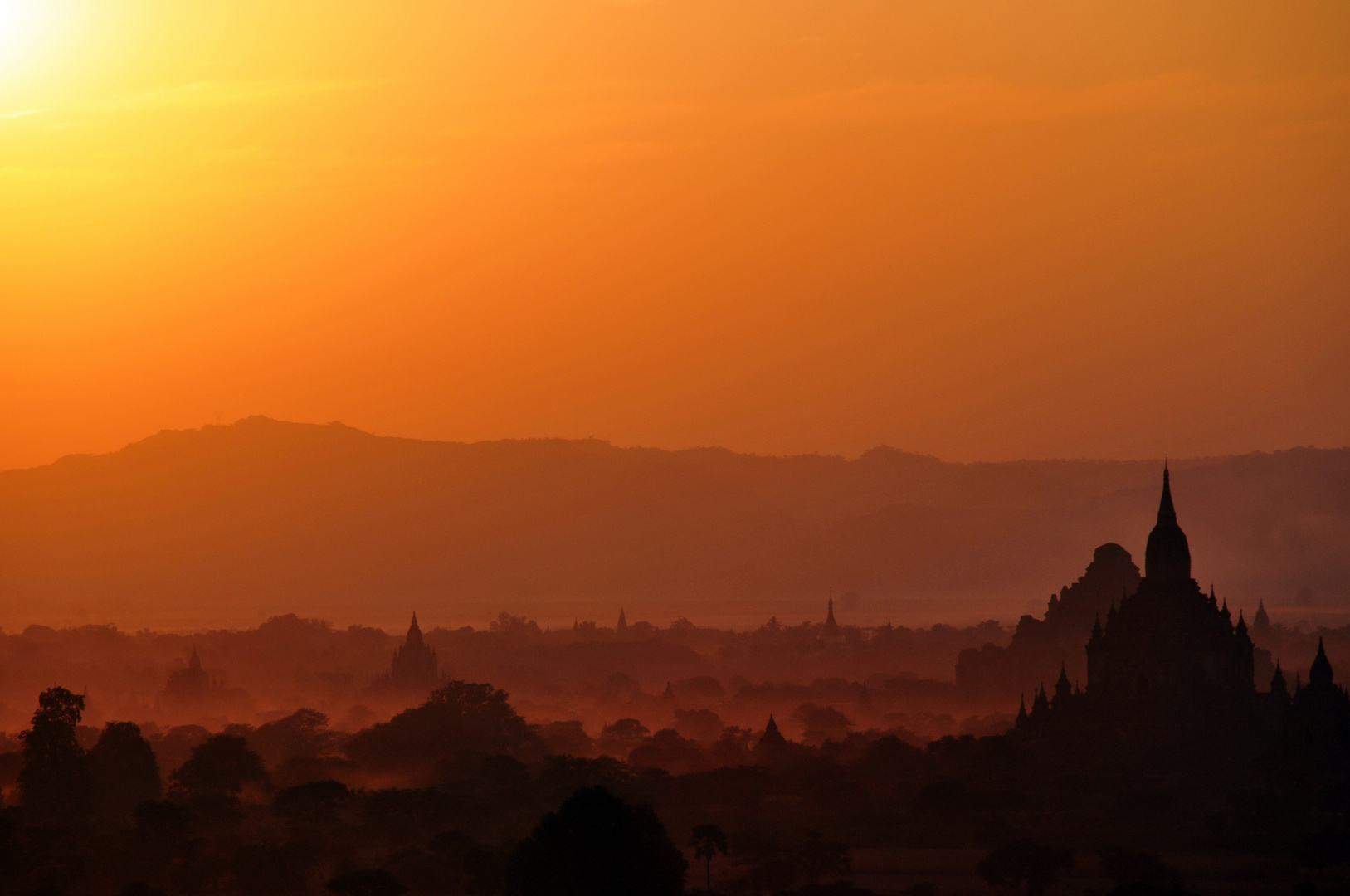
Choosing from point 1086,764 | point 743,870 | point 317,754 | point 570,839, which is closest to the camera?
point 570,839

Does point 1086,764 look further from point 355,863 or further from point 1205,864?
point 355,863

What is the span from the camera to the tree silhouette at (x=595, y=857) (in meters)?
79.8

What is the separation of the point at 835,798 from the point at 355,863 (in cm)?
2912

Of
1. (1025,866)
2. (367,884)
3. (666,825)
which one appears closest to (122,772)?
(666,825)

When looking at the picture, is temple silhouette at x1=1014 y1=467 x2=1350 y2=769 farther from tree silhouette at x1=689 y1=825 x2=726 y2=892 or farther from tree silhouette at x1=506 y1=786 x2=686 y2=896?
tree silhouette at x1=506 y1=786 x2=686 y2=896

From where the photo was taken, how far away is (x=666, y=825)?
10831 centimetres

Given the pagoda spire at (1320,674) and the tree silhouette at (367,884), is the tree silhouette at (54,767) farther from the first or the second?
the pagoda spire at (1320,674)

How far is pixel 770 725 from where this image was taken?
143 meters

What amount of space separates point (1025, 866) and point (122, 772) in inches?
2160

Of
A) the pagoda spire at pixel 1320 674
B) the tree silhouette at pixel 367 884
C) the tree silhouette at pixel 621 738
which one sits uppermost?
the tree silhouette at pixel 621 738

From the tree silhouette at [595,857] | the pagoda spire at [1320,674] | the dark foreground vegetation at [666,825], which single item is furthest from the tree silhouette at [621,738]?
the tree silhouette at [595,857]

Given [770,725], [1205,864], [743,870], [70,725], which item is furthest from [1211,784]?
[70,725]

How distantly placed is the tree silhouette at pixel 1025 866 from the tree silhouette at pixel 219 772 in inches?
1764

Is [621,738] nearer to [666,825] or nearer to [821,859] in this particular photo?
[666,825]
